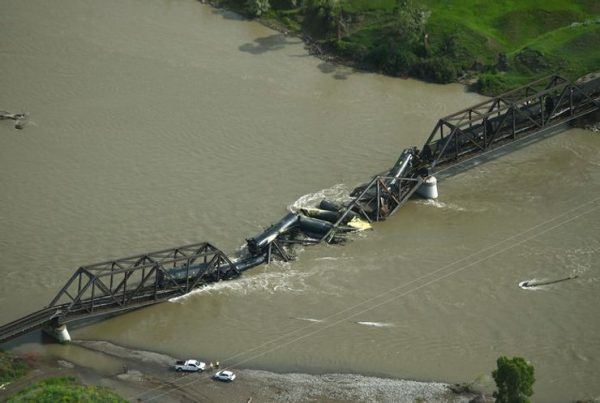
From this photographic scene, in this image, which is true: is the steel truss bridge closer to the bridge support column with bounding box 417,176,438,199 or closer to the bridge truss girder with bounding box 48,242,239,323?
the bridge truss girder with bounding box 48,242,239,323

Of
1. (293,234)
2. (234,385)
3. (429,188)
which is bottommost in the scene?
(234,385)

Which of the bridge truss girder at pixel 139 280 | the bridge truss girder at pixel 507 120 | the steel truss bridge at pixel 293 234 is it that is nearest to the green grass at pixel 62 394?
the steel truss bridge at pixel 293 234

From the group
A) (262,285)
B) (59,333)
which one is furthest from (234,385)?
(59,333)

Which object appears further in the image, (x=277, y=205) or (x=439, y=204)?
(x=439, y=204)

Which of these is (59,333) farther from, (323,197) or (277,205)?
(323,197)

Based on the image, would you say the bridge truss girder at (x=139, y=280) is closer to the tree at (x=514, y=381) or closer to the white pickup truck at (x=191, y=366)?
the white pickup truck at (x=191, y=366)

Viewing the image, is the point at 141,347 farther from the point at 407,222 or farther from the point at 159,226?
the point at 407,222
